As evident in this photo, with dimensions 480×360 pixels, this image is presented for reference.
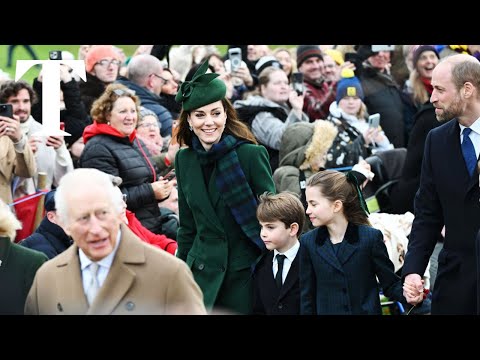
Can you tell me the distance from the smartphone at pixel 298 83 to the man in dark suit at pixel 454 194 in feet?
16.4

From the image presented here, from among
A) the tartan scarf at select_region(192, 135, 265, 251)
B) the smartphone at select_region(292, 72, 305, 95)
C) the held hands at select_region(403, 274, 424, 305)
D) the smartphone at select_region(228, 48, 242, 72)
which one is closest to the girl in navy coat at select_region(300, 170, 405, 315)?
the held hands at select_region(403, 274, 424, 305)

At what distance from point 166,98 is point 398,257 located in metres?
3.54

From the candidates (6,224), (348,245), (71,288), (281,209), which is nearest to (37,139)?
(281,209)

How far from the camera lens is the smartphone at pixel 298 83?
1278 centimetres

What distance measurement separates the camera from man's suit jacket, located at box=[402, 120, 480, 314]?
7.56 meters

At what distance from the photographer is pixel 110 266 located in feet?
19.5

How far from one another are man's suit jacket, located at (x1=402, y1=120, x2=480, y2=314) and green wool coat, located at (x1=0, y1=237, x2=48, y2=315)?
7.61 feet

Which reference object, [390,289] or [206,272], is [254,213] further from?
[390,289]

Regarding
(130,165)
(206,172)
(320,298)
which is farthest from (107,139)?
(320,298)

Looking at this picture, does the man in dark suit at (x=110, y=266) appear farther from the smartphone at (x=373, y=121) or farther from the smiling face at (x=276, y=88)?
the smartphone at (x=373, y=121)

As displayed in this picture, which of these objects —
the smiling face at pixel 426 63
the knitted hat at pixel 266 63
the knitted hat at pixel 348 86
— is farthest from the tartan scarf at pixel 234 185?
the smiling face at pixel 426 63

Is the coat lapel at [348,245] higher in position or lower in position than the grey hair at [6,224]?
lower

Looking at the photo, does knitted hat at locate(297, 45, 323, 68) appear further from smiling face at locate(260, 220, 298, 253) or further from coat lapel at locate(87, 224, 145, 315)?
coat lapel at locate(87, 224, 145, 315)

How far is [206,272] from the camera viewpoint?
319 inches
